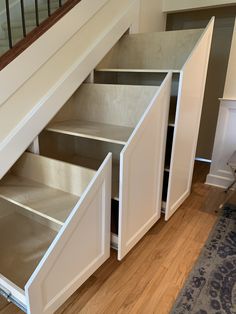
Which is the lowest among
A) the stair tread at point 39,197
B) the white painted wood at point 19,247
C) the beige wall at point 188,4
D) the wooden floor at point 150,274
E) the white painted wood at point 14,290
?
the wooden floor at point 150,274

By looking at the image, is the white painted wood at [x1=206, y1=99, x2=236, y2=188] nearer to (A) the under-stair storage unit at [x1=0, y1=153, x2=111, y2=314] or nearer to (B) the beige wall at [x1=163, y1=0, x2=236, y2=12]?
(B) the beige wall at [x1=163, y1=0, x2=236, y2=12]

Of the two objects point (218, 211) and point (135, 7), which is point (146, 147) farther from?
point (135, 7)

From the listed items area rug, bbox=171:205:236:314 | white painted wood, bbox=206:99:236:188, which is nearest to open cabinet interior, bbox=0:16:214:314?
area rug, bbox=171:205:236:314

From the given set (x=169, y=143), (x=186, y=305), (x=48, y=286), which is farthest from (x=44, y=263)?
(x=169, y=143)

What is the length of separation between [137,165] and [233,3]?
1989 mm

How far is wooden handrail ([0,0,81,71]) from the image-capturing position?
5.02ft

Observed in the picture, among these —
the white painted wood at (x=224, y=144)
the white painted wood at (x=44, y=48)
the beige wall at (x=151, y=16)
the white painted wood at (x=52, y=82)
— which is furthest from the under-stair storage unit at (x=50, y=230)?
the beige wall at (x=151, y=16)

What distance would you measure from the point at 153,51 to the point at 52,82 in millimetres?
1059

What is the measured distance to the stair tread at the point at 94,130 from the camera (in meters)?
1.59

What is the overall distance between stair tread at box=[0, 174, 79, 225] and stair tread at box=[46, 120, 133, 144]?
424mm

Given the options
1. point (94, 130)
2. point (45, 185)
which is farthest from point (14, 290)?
point (94, 130)

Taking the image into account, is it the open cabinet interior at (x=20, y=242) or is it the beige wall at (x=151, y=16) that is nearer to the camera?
the open cabinet interior at (x=20, y=242)

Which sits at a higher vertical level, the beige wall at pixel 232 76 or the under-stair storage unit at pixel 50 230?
the beige wall at pixel 232 76

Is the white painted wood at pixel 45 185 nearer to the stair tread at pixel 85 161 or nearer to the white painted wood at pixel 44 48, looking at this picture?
the stair tread at pixel 85 161
